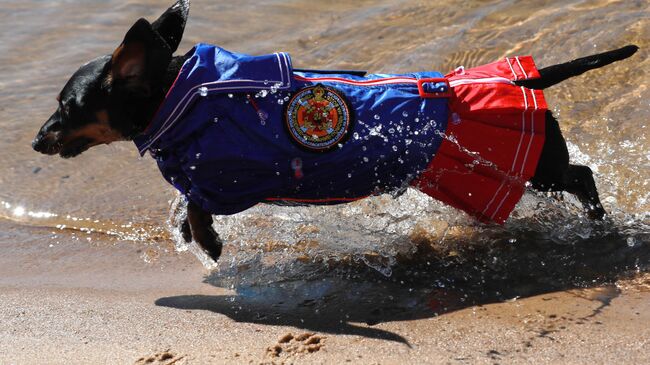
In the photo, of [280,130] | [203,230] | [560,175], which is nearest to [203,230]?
[203,230]

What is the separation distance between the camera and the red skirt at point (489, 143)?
12.0ft

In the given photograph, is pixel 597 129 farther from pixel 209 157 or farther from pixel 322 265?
pixel 209 157

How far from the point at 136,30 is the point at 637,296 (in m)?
2.23

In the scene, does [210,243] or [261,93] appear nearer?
[261,93]

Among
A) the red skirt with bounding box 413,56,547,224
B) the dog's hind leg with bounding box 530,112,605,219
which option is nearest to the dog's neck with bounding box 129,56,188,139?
the red skirt with bounding box 413,56,547,224

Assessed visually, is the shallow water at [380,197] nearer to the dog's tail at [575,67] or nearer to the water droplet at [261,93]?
the dog's tail at [575,67]

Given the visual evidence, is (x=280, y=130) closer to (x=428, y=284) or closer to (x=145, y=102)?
(x=145, y=102)

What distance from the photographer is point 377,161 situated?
12.0ft

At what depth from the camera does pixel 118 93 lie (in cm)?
353

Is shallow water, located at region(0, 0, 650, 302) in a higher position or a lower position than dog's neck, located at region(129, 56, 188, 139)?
lower

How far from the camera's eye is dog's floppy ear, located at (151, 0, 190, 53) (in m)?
3.70

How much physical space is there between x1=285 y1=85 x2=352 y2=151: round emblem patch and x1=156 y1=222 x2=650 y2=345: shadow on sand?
2.11 ft

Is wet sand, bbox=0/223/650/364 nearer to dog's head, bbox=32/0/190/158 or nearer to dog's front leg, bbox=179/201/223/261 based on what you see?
dog's front leg, bbox=179/201/223/261

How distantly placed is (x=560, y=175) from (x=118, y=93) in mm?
2005
